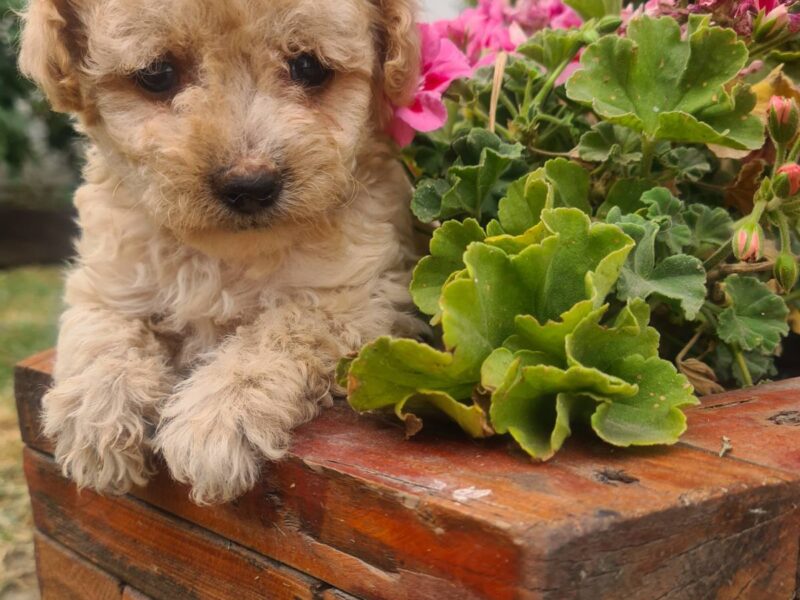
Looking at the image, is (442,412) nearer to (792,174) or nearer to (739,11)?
(792,174)

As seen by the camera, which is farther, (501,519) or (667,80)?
(667,80)

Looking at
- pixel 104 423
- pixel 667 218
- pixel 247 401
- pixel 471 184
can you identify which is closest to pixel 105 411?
pixel 104 423

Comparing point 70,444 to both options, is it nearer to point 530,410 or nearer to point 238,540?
point 238,540

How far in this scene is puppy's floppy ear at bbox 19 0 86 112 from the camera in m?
1.66

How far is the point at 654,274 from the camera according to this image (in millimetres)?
1523

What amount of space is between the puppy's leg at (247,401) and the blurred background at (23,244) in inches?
31.6

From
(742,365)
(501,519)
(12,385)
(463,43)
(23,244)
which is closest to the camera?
(501,519)

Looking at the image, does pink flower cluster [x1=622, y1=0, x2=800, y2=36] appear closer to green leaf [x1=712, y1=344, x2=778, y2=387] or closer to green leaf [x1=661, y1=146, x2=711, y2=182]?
green leaf [x1=661, y1=146, x2=711, y2=182]

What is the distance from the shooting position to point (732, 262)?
1.90 meters

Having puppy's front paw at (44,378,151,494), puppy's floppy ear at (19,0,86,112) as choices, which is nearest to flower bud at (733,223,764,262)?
Answer: puppy's front paw at (44,378,151,494)

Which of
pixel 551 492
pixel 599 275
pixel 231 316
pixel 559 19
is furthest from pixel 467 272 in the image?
pixel 559 19

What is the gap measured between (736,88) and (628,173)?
33cm

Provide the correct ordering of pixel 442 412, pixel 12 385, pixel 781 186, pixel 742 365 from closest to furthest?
pixel 442 412
pixel 781 186
pixel 742 365
pixel 12 385

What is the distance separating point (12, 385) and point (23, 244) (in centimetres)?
382
